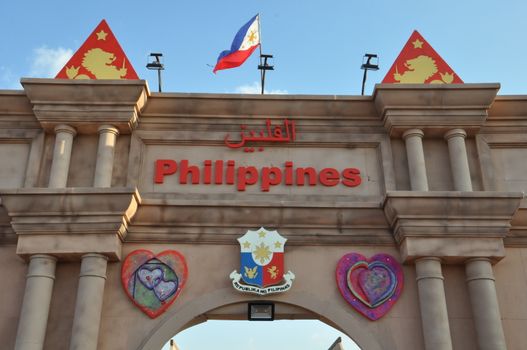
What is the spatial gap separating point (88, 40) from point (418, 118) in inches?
229

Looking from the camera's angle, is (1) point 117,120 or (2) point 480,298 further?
(1) point 117,120

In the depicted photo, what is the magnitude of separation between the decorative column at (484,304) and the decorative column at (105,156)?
221 inches

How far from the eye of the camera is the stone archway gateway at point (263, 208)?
27.9 feet

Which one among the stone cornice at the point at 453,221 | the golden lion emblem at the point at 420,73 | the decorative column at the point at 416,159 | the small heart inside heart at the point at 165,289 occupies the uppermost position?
the golden lion emblem at the point at 420,73

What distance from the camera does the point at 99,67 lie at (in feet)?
33.2

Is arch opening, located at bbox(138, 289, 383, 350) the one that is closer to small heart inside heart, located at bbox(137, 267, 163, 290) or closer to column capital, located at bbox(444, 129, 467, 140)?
small heart inside heart, located at bbox(137, 267, 163, 290)

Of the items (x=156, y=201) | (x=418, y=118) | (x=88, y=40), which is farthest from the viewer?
(x=88, y=40)

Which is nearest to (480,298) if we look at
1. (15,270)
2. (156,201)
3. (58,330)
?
(156,201)

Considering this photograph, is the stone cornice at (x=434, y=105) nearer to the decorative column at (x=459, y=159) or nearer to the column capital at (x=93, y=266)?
the decorative column at (x=459, y=159)

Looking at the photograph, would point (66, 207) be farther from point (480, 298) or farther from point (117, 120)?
point (480, 298)

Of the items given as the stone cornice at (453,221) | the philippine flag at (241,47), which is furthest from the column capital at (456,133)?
the philippine flag at (241,47)

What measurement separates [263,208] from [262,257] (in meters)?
0.76

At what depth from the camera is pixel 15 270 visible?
8.87m

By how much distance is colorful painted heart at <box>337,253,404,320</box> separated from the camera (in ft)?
28.4
